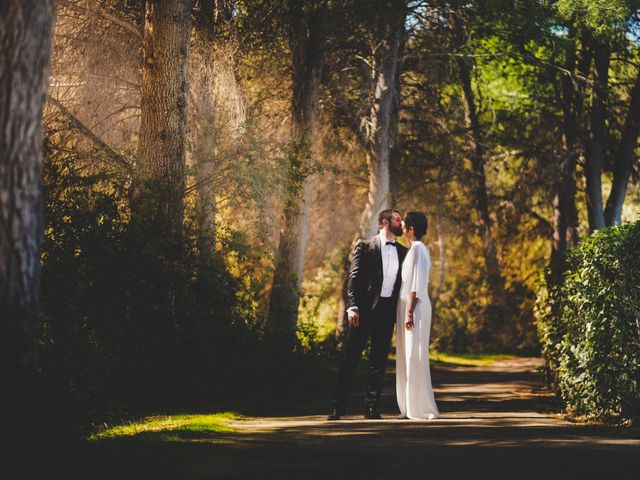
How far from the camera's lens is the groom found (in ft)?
39.7

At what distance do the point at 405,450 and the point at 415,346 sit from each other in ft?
11.5

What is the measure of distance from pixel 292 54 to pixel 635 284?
11261 mm

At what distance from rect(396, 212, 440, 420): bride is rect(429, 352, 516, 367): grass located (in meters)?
17.4

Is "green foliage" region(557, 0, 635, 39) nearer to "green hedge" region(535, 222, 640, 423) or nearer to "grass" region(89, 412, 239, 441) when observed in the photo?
"green hedge" region(535, 222, 640, 423)

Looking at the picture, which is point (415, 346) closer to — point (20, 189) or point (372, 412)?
point (372, 412)

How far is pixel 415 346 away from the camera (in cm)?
1220

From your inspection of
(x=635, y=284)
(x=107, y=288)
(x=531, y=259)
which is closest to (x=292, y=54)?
(x=107, y=288)

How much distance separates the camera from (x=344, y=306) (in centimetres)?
2783

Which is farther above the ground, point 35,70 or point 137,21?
point 137,21

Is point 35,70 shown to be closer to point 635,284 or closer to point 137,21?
point 635,284

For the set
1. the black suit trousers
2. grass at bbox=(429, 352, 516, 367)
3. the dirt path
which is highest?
the black suit trousers

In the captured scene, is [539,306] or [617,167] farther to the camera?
[617,167]

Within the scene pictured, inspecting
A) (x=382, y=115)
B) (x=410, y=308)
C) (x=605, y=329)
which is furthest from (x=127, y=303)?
(x=382, y=115)

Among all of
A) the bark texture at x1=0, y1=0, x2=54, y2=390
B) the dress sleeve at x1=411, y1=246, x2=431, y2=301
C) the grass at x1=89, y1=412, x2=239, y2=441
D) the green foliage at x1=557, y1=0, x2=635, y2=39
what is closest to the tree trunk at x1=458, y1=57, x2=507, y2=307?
the green foliage at x1=557, y1=0, x2=635, y2=39
